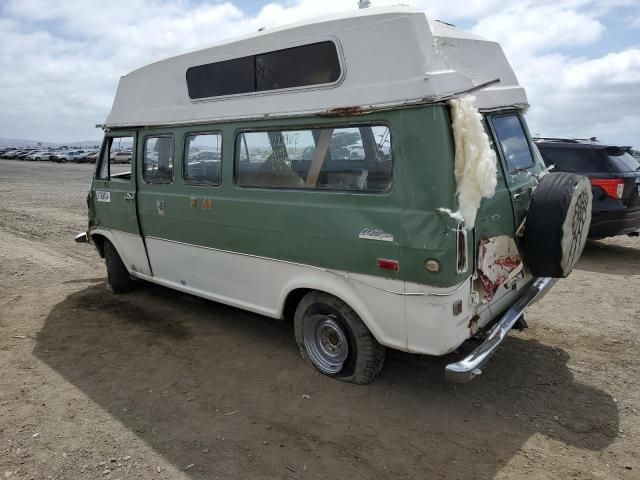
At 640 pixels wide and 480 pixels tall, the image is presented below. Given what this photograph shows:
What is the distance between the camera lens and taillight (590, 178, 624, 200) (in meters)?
7.45

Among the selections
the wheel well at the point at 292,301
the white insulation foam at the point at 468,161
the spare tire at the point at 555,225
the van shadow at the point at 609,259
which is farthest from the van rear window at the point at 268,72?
the van shadow at the point at 609,259

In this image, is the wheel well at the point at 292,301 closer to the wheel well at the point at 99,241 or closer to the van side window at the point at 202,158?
the van side window at the point at 202,158

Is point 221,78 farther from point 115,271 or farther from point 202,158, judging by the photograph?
point 115,271

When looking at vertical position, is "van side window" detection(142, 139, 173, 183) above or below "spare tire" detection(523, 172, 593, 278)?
above

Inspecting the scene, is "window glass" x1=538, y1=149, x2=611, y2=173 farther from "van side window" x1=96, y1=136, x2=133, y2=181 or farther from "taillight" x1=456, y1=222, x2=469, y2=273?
"van side window" x1=96, y1=136, x2=133, y2=181

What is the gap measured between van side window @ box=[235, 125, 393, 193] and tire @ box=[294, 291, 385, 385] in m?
0.92

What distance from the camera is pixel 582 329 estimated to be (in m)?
5.08

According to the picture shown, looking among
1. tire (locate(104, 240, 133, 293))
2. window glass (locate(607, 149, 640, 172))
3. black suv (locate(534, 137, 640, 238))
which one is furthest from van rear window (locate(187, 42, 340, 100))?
window glass (locate(607, 149, 640, 172))

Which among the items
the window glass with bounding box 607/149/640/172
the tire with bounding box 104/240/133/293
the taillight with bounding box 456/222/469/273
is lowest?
the tire with bounding box 104/240/133/293

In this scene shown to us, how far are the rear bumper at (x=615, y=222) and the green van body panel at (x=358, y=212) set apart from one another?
4.56 meters

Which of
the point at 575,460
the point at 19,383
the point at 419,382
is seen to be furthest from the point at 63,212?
the point at 575,460

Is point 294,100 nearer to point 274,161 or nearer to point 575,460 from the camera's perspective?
point 274,161

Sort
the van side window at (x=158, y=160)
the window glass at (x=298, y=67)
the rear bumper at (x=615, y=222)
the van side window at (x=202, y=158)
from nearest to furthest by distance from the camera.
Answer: the window glass at (x=298, y=67), the van side window at (x=202, y=158), the van side window at (x=158, y=160), the rear bumper at (x=615, y=222)

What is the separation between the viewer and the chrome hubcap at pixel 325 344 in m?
4.05
